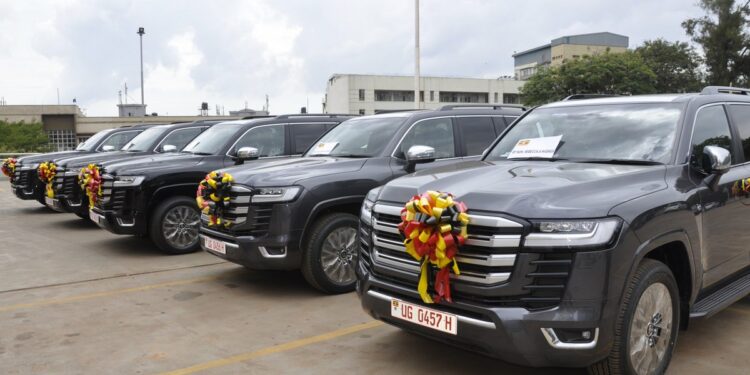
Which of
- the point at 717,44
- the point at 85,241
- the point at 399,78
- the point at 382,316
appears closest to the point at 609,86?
the point at 717,44

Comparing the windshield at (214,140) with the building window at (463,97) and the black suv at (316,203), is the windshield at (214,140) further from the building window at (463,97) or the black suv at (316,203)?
the building window at (463,97)

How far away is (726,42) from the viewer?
1721 inches

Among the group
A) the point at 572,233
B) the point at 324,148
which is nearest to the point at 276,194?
the point at 324,148

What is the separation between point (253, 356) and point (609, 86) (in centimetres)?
4766

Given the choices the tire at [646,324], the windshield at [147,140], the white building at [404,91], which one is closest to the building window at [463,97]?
the white building at [404,91]

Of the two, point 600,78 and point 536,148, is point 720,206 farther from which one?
point 600,78

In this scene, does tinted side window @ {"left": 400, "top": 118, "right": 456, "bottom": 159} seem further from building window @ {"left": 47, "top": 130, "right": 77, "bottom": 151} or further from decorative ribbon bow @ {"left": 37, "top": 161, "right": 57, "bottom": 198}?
building window @ {"left": 47, "top": 130, "right": 77, "bottom": 151}

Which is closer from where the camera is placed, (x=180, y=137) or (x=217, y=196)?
(x=217, y=196)

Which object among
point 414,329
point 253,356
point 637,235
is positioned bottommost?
point 253,356

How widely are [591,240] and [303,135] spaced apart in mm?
6357

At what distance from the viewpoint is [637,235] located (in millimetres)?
3287

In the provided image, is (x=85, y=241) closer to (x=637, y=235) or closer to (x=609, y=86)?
(x=637, y=235)

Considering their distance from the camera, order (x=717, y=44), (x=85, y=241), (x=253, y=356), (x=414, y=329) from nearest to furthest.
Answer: (x=414, y=329) → (x=253, y=356) → (x=85, y=241) → (x=717, y=44)

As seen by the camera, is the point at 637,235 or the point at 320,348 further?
the point at 320,348
